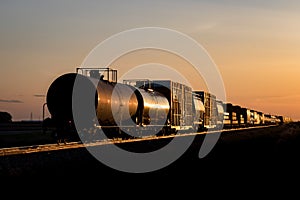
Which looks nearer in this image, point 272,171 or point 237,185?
point 237,185

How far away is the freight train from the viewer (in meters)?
27.5

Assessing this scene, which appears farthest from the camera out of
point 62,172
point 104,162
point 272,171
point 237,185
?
point 104,162

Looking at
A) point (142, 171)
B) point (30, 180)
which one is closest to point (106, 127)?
point (142, 171)

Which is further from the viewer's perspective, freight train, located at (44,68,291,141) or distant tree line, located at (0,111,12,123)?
distant tree line, located at (0,111,12,123)

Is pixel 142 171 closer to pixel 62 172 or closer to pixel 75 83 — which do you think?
pixel 62 172

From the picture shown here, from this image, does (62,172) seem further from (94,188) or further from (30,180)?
(94,188)

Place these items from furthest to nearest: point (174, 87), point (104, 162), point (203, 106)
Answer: point (203, 106)
point (174, 87)
point (104, 162)

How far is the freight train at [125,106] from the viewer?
27500 mm

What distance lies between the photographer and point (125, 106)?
31.7m

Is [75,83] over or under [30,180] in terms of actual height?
over

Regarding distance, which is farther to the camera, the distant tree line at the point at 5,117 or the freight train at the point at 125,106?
the distant tree line at the point at 5,117

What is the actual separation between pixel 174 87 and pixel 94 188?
3402 cm

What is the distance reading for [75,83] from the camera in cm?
2716

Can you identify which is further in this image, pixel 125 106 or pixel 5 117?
pixel 5 117
